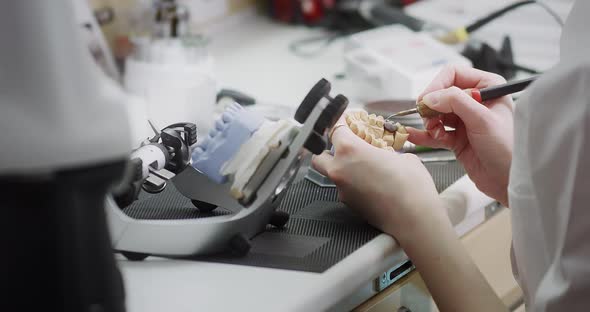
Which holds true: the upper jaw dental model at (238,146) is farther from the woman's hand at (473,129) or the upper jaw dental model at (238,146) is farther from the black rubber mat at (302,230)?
the woman's hand at (473,129)

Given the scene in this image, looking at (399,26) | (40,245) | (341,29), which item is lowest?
(341,29)

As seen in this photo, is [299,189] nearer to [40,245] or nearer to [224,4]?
[40,245]

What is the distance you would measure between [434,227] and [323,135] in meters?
0.17

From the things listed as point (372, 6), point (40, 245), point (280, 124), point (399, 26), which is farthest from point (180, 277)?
point (372, 6)

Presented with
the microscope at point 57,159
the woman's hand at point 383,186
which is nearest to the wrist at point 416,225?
the woman's hand at point 383,186

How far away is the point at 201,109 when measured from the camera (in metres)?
1.14

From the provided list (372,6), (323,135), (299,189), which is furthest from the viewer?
(372,6)

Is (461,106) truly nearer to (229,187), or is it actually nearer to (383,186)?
(383,186)

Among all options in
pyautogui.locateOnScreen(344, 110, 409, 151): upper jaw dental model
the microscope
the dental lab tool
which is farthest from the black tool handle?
the microscope

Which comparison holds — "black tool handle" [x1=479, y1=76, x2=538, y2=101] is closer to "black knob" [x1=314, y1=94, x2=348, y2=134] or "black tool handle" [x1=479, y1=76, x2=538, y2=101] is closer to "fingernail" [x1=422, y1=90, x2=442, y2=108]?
"fingernail" [x1=422, y1=90, x2=442, y2=108]

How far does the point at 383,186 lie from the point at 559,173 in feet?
0.70

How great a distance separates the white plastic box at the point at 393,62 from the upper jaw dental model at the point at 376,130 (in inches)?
12.1

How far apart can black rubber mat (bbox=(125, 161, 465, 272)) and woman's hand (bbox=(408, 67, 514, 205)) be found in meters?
0.06

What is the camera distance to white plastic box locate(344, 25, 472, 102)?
1215 mm
